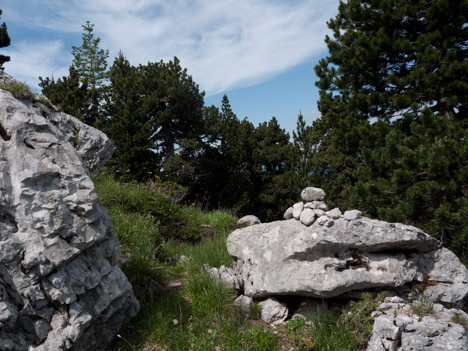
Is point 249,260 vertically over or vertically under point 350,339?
over

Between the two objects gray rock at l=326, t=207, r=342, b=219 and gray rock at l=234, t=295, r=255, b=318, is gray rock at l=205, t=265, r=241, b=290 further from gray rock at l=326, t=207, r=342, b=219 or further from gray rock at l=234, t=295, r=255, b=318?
gray rock at l=326, t=207, r=342, b=219

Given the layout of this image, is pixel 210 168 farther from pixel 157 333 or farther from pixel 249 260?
pixel 157 333

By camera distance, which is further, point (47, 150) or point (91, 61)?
point (91, 61)

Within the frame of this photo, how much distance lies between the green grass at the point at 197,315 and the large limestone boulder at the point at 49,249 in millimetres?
520

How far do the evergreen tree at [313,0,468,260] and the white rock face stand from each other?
10.2 ft

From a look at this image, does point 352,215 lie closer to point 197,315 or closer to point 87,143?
point 197,315

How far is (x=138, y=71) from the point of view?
828 inches

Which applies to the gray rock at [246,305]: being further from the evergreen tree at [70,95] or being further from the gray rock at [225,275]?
the evergreen tree at [70,95]

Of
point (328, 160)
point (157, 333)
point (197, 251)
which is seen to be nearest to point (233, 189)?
point (328, 160)

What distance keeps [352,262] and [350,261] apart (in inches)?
1.6

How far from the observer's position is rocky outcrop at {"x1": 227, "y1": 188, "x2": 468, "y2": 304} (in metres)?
4.64

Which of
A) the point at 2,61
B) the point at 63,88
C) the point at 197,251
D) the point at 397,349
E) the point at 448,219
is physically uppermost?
the point at 2,61

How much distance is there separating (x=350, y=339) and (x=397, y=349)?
1.66ft

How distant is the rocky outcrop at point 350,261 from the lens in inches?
183
